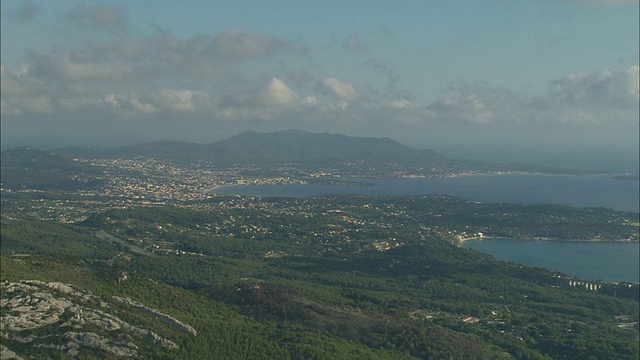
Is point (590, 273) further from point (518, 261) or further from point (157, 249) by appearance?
point (157, 249)

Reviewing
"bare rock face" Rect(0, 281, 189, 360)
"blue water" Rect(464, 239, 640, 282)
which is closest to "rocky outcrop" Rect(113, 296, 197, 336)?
"bare rock face" Rect(0, 281, 189, 360)

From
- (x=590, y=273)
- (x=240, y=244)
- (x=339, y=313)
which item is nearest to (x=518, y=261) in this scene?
(x=590, y=273)

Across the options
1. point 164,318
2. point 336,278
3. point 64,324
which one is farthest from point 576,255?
point 64,324

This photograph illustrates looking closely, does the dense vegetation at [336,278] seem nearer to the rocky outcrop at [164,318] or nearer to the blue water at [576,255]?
the rocky outcrop at [164,318]

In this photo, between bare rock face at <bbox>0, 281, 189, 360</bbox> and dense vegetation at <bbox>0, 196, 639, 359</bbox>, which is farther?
dense vegetation at <bbox>0, 196, 639, 359</bbox>

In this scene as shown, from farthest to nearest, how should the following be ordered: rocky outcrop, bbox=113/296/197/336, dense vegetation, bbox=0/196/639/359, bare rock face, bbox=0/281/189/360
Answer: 1. dense vegetation, bbox=0/196/639/359
2. rocky outcrop, bbox=113/296/197/336
3. bare rock face, bbox=0/281/189/360

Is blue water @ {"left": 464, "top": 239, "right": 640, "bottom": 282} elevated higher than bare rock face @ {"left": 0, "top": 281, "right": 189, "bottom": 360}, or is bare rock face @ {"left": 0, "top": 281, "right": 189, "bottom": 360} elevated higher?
bare rock face @ {"left": 0, "top": 281, "right": 189, "bottom": 360}

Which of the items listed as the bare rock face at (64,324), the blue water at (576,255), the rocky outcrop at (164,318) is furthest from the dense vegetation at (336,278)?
the blue water at (576,255)

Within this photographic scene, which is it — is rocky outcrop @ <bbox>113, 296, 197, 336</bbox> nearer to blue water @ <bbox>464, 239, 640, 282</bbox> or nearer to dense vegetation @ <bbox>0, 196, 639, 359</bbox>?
dense vegetation @ <bbox>0, 196, 639, 359</bbox>
